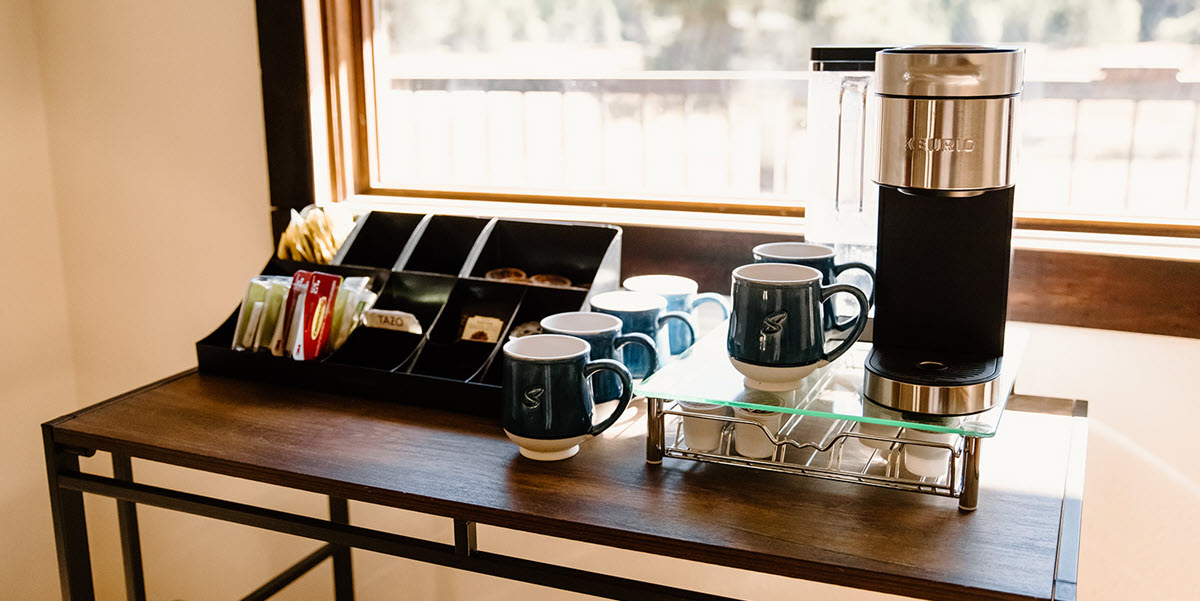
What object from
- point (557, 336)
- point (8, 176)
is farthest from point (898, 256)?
point (8, 176)

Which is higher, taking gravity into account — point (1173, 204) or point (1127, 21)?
point (1127, 21)

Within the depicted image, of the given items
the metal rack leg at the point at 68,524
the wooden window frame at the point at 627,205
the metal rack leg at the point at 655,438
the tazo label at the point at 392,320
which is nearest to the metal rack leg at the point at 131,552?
the metal rack leg at the point at 68,524

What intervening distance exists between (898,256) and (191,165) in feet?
4.90

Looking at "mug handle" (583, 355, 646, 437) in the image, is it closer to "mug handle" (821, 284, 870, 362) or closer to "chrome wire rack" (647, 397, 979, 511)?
"chrome wire rack" (647, 397, 979, 511)

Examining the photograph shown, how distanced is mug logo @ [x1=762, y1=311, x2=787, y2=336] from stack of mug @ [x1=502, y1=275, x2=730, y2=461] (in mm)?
174

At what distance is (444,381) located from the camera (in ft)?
4.59

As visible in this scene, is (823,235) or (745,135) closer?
(823,235)

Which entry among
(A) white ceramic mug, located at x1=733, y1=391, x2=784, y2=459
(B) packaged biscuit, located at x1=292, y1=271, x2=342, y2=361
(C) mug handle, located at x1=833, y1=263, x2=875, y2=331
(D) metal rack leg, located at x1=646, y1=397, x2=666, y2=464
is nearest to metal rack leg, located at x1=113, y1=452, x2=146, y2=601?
(B) packaged biscuit, located at x1=292, y1=271, x2=342, y2=361

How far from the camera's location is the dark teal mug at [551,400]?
118cm

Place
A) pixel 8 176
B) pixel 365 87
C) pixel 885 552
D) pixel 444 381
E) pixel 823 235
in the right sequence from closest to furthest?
pixel 885 552 < pixel 444 381 < pixel 823 235 < pixel 365 87 < pixel 8 176

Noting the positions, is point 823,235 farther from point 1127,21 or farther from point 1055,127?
point 1127,21

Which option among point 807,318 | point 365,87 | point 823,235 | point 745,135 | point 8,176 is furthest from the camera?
point 8,176

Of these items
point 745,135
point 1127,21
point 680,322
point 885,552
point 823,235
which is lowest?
point 885,552

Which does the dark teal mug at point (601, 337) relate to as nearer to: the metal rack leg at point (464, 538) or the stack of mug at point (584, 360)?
the stack of mug at point (584, 360)
